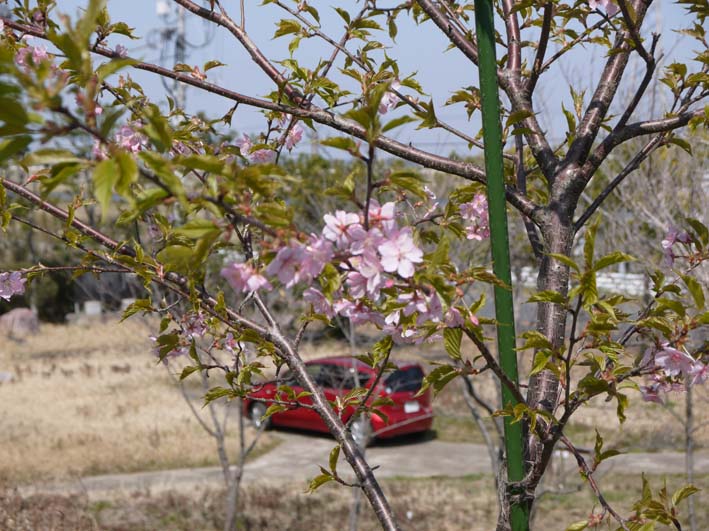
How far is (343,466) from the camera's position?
9.59m

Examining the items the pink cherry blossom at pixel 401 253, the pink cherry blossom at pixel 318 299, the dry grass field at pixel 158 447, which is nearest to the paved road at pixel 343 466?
the dry grass field at pixel 158 447

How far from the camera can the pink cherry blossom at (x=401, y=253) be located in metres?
1.01

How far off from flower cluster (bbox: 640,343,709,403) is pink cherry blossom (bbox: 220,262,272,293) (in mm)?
759

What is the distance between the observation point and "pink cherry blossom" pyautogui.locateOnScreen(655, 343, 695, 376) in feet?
4.54

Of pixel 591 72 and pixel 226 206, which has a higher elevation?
pixel 591 72

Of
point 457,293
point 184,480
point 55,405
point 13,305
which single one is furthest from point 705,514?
point 13,305

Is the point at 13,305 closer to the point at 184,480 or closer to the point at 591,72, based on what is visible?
the point at 184,480

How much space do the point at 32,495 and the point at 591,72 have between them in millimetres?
6552

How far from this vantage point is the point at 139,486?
8.75m

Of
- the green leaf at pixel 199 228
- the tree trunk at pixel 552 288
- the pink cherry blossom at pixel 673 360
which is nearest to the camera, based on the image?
the green leaf at pixel 199 228

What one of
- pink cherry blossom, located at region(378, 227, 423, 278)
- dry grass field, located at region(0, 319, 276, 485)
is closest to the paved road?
dry grass field, located at region(0, 319, 276, 485)

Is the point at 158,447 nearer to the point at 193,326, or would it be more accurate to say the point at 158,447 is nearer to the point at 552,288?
the point at 193,326

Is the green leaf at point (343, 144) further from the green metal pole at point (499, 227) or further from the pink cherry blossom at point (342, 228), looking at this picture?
the green metal pole at point (499, 227)

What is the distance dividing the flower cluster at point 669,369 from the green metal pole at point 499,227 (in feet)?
0.86
